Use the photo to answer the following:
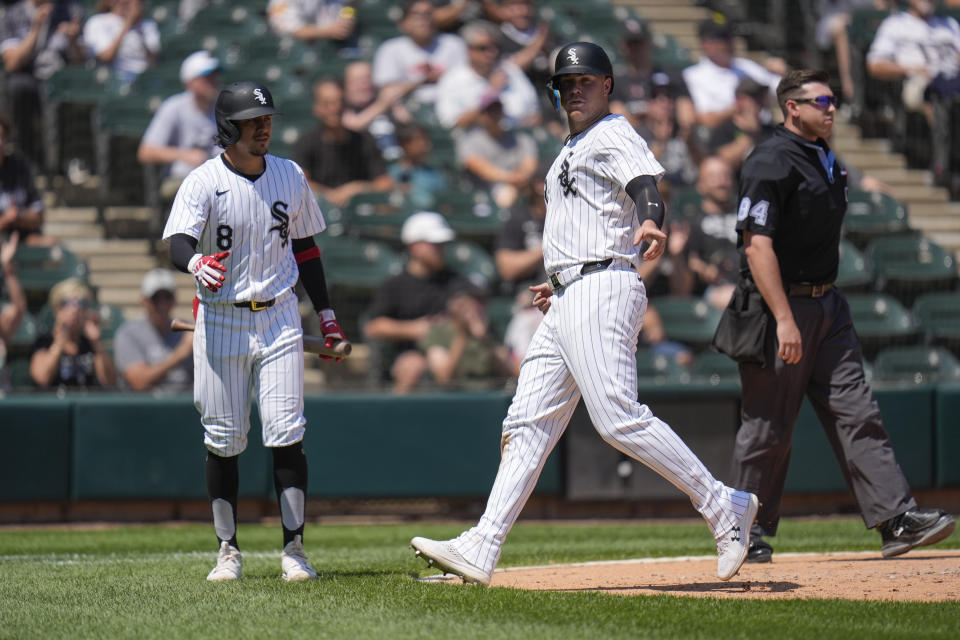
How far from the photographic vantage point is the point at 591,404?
453 cm

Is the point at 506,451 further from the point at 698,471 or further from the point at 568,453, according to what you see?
the point at 568,453

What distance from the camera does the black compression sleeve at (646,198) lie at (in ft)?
14.1

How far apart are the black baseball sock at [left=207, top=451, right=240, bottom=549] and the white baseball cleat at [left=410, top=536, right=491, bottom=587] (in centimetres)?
86

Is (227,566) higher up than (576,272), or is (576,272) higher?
(576,272)

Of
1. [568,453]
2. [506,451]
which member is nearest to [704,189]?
[568,453]

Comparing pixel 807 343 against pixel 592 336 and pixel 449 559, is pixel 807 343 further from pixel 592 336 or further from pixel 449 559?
pixel 449 559

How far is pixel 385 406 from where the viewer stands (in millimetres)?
8992

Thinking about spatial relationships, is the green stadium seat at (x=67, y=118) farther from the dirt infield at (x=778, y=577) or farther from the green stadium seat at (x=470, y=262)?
the dirt infield at (x=778, y=577)

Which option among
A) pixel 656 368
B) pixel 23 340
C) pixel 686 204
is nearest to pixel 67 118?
pixel 23 340

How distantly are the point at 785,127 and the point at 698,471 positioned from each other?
6.09ft

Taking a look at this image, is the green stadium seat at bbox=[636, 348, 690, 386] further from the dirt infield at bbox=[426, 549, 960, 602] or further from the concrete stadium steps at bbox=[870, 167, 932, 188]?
the concrete stadium steps at bbox=[870, 167, 932, 188]

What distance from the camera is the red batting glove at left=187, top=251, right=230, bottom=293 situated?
4.62 meters

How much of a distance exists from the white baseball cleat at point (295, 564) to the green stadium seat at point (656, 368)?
4.69m

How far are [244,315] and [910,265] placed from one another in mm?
7022
